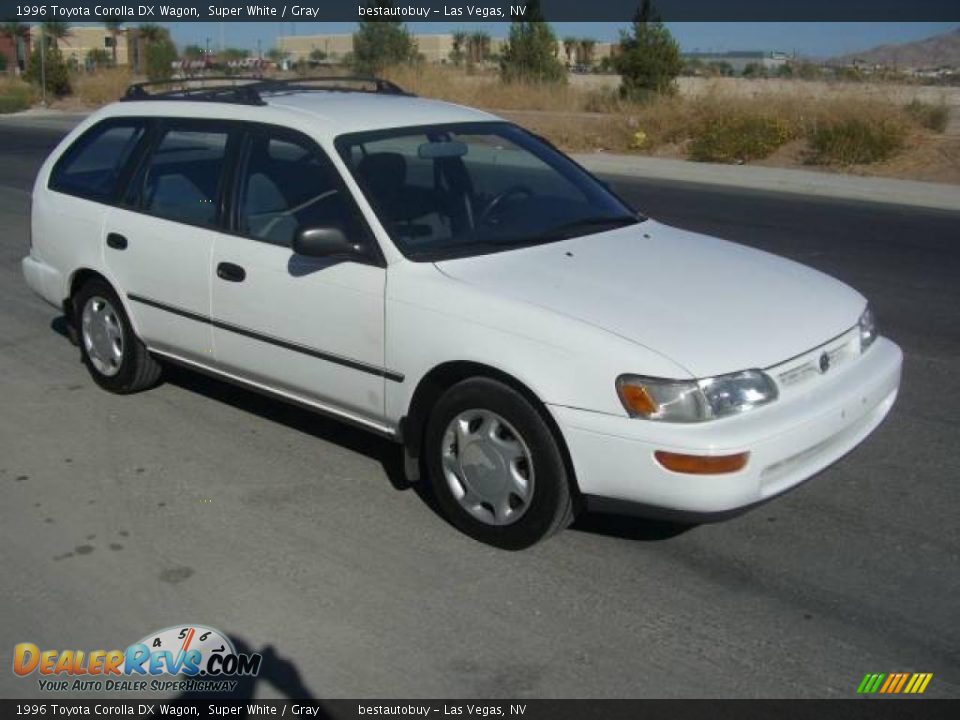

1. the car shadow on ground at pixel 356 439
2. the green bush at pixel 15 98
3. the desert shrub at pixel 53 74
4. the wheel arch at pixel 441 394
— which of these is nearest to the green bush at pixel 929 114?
the car shadow on ground at pixel 356 439

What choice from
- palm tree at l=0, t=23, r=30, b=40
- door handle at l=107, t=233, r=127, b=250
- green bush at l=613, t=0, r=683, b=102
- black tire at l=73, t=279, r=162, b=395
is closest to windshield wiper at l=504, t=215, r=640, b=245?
door handle at l=107, t=233, r=127, b=250

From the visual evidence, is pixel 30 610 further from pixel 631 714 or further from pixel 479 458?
pixel 631 714

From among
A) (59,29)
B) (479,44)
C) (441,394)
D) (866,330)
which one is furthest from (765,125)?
(59,29)

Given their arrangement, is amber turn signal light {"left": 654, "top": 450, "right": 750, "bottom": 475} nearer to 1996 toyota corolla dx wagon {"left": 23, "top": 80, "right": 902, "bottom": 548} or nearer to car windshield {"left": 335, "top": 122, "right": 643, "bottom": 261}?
1996 toyota corolla dx wagon {"left": 23, "top": 80, "right": 902, "bottom": 548}

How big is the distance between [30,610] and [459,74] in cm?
3593

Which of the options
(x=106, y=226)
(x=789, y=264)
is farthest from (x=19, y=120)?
(x=789, y=264)

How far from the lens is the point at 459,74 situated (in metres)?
38.1

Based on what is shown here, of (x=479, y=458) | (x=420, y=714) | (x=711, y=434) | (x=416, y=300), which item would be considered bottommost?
(x=420, y=714)

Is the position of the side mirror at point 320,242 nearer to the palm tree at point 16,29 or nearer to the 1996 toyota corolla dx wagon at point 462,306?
the 1996 toyota corolla dx wagon at point 462,306

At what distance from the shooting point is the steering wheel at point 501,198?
16.4ft

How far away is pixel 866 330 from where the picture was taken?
4617mm

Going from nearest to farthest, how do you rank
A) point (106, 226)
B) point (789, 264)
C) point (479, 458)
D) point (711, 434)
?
point (711, 434), point (479, 458), point (789, 264), point (106, 226)

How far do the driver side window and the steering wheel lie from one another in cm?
63

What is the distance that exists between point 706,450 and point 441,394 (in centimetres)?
117
